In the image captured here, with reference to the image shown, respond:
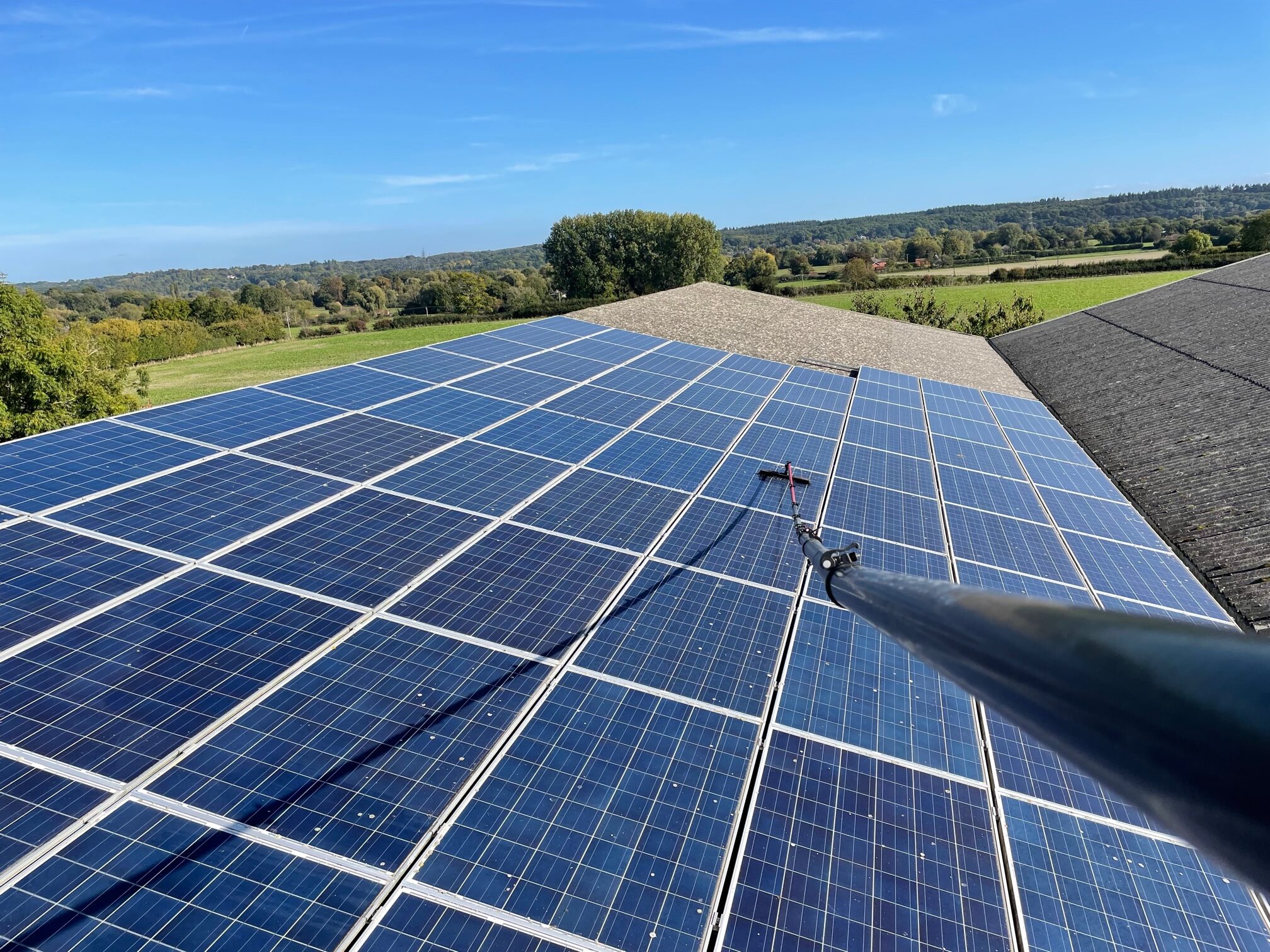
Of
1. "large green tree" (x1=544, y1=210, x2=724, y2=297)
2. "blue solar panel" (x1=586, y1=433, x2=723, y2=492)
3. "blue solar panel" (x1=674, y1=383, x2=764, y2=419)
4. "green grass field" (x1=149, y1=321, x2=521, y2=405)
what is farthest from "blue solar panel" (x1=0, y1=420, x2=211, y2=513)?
"large green tree" (x1=544, y1=210, x2=724, y2=297)

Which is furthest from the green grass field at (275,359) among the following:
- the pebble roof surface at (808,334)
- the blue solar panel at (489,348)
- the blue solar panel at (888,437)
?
the blue solar panel at (888,437)

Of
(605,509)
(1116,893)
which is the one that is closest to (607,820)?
(1116,893)

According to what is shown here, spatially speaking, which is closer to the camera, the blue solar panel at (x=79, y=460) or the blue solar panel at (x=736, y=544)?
the blue solar panel at (x=79, y=460)

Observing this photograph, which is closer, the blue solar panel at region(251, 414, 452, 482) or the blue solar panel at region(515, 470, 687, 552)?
the blue solar panel at region(515, 470, 687, 552)

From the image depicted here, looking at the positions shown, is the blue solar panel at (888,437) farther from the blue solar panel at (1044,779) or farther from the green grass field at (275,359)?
the green grass field at (275,359)

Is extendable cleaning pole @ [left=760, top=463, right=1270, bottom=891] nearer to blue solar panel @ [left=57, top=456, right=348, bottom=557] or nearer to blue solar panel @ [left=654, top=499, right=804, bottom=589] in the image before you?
blue solar panel @ [left=654, top=499, right=804, bottom=589]

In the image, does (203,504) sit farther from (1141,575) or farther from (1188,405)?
(1188,405)
